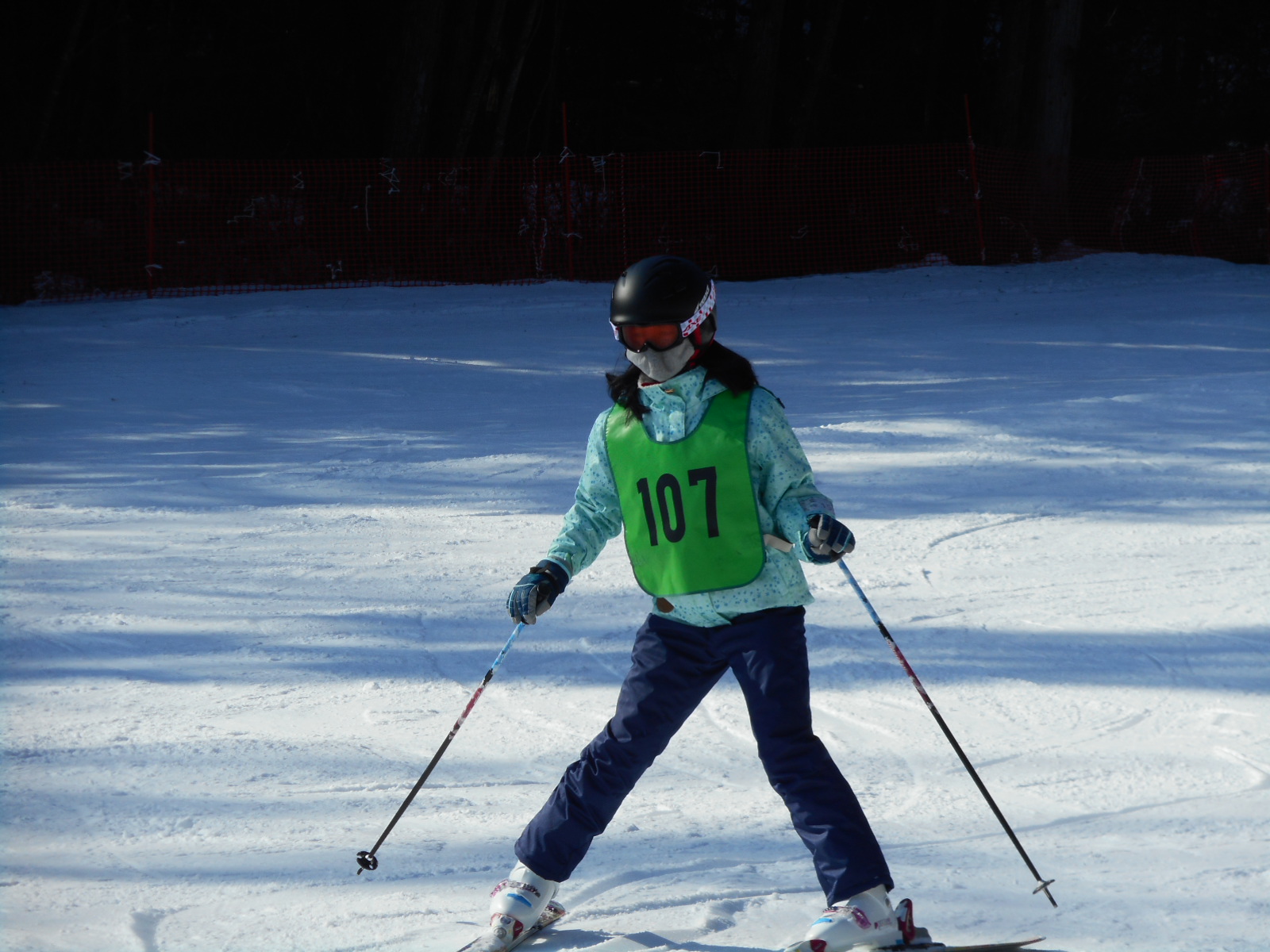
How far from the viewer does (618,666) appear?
14.0 feet

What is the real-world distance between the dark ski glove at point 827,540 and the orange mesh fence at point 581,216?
508 inches

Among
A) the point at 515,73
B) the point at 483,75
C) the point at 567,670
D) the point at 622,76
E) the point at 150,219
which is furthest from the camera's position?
the point at 622,76

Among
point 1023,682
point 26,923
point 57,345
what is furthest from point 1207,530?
point 57,345

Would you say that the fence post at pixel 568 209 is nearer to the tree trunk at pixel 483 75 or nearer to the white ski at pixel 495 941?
the tree trunk at pixel 483 75

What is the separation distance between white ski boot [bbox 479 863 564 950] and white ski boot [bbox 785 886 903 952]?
0.53 meters

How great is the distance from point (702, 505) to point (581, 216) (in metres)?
13.0

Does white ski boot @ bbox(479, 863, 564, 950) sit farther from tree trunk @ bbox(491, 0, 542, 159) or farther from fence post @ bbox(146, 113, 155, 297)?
tree trunk @ bbox(491, 0, 542, 159)

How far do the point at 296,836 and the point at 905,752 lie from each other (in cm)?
168

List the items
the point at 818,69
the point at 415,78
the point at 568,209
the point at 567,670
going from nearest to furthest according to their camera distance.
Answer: the point at 567,670
the point at 568,209
the point at 415,78
the point at 818,69

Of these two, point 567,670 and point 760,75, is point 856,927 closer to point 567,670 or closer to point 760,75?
point 567,670

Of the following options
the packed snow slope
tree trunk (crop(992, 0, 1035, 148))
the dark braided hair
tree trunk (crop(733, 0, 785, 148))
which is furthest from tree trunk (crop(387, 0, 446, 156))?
the dark braided hair

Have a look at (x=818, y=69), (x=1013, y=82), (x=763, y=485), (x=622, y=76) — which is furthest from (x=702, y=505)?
(x=622, y=76)

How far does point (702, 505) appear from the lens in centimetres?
253

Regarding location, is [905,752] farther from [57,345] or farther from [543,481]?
[57,345]
